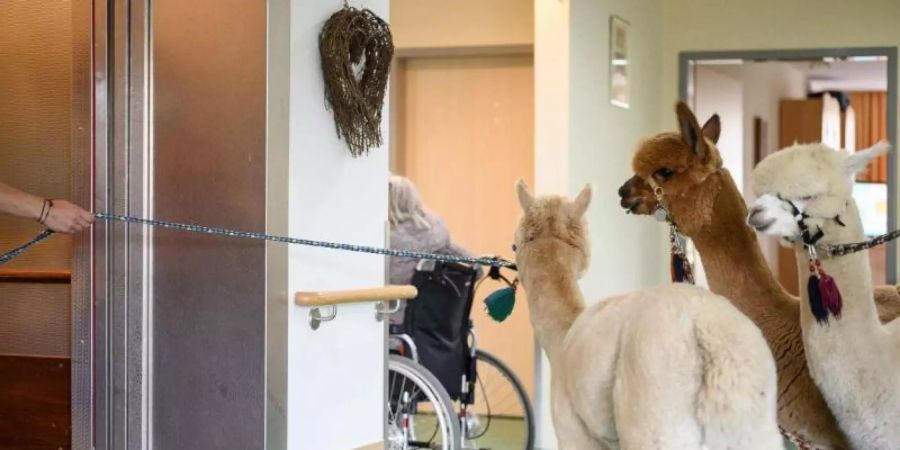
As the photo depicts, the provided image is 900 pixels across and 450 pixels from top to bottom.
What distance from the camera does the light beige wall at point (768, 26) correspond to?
25.3 ft

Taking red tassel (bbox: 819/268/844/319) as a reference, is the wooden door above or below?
above

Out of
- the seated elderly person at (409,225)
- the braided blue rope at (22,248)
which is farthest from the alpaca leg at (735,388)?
the seated elderly person at (409,225)

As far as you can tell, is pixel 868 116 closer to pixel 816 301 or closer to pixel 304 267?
pixel 304 267

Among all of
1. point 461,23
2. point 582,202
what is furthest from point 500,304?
point 461,23

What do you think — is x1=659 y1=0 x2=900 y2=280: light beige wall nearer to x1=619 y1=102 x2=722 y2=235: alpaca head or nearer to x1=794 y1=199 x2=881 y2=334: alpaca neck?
x1=619 y1=102 x2=722 y2=235: alpaca head

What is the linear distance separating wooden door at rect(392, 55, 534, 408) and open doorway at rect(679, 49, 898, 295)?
119 cm

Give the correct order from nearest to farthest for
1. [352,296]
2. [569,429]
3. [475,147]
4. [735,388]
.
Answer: [735,388]
[569,429]
[352,296]
[475,147]

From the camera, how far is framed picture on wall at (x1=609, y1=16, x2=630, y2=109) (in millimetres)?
6902

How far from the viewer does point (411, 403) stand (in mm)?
4941

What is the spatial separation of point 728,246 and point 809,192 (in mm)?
429

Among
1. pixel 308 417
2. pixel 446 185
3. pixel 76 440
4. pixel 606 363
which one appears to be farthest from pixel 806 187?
pixel 446 185

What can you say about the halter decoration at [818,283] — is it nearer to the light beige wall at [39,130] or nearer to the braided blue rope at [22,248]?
the braided blue rope at [22,248]

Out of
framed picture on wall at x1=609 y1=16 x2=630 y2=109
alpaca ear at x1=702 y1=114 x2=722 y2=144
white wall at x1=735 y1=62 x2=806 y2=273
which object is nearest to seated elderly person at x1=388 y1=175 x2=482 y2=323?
framed picture on wall at x1=609 y1=16 x2=630 y2=109

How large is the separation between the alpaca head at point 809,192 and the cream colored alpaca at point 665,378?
44 cm
